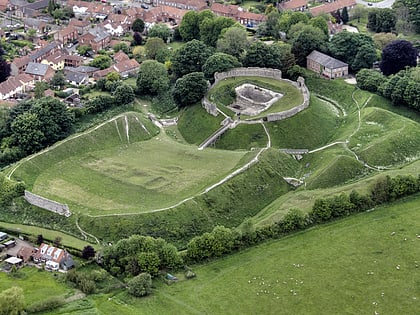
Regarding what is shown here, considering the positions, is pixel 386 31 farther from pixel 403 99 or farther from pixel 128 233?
pixel 128 233

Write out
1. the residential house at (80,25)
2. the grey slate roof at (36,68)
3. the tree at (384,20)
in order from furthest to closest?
the residential house at (80,25) → the tree at (384,20) → the grey slate roof at (36,68)

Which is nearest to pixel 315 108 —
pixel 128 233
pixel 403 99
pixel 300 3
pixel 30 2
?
pixel 403 99

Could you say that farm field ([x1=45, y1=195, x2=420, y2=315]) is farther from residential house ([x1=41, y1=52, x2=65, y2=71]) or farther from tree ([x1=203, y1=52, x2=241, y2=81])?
residential house ([x1=41, y1=52, x2=65, y2=71])

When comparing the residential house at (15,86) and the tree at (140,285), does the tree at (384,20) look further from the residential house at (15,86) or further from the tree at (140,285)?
the tree at (140,285)

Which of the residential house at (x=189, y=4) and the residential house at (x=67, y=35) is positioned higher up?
the residential house at (x=189, y=4)

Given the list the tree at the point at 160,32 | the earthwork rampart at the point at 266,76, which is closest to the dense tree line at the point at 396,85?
the earthwork rampart at the point at 266,76

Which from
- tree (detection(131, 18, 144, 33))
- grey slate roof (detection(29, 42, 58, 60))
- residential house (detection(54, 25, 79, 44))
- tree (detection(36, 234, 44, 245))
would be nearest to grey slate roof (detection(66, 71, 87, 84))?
grey slate roof (detection(29, 42, 58, 60))
